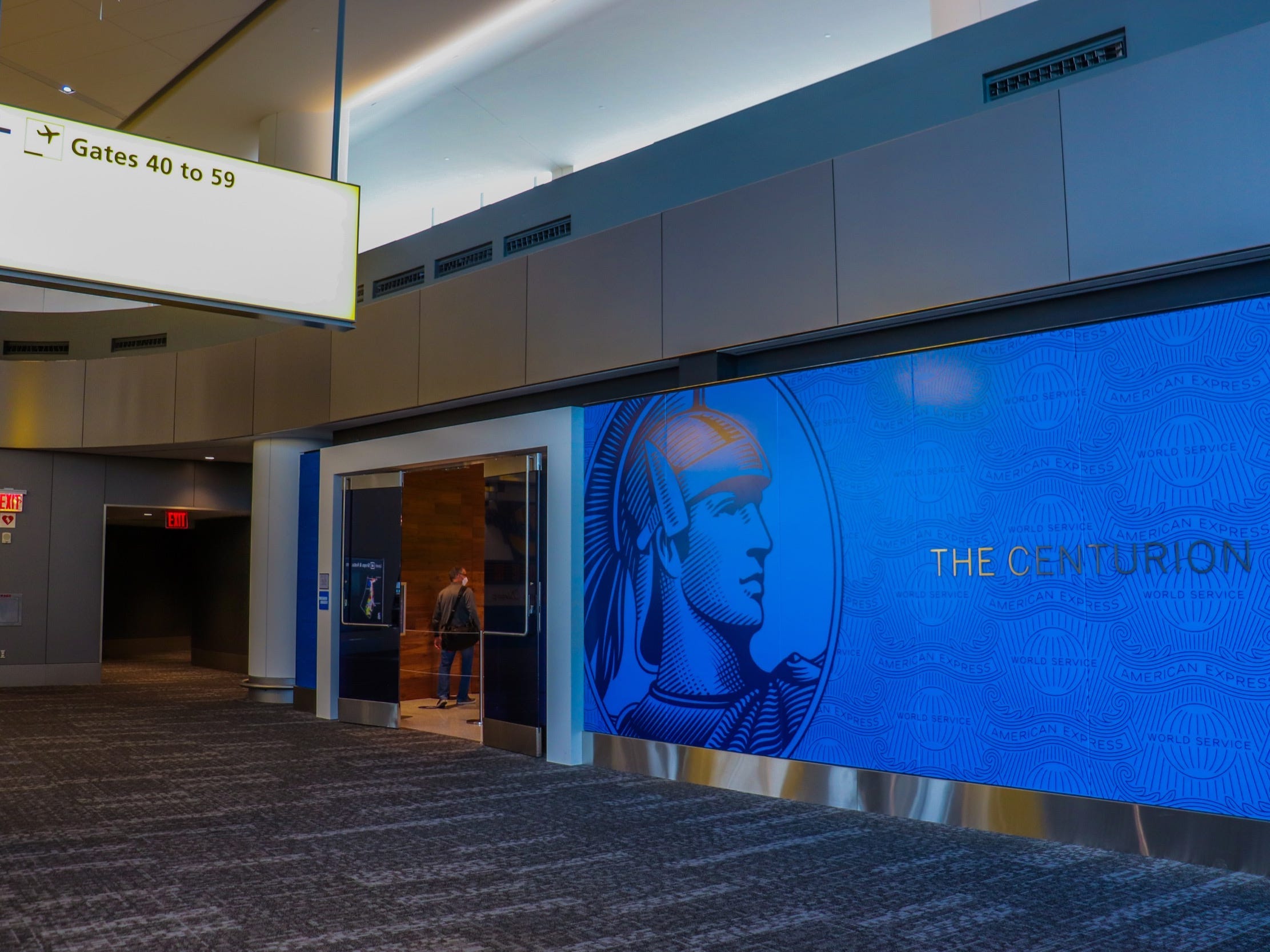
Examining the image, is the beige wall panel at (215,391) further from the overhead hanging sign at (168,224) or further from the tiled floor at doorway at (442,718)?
the overhead hanging sign at (168,224)

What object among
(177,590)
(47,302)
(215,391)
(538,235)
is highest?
(47,302)

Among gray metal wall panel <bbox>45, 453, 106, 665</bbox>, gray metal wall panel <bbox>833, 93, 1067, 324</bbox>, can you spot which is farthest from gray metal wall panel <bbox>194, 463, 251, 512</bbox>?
gray metal wall panel <bbox>833, 93, 1067, 324</bbox>

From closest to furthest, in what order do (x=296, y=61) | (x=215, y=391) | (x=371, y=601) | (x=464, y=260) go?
(x=464, y=260) → (x=296, y=61) → (x=371, y=601) → (x=215, y=391)

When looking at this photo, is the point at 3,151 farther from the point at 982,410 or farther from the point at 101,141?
the point at 982,410

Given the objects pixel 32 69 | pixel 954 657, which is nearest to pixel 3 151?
pixel 954 657

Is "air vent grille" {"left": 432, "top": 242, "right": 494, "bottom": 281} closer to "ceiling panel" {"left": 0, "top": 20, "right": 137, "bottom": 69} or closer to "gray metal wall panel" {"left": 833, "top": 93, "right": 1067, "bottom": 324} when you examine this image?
"ceiling panel" {"left": 0, "top": 20, "right": 137, "bottom": 69}

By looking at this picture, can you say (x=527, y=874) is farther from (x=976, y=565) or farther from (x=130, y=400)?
(x=130, y=400)

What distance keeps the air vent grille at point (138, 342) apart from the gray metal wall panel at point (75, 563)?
150 centimetres

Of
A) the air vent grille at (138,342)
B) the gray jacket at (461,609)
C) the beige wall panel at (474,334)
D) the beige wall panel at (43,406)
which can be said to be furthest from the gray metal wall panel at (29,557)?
the beige wall panel at (474,334)

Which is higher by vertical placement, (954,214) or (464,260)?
(464,260)

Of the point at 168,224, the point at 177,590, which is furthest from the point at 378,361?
the point at 177,590

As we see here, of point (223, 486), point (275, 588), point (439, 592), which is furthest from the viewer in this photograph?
point (223, 486)

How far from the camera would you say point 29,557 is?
505 inches

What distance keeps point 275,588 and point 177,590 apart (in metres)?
7.19
